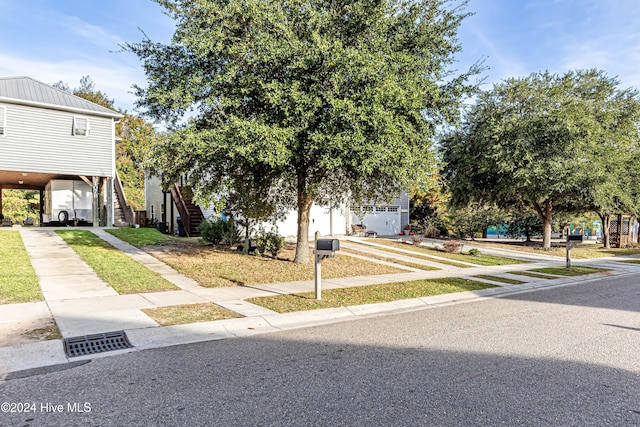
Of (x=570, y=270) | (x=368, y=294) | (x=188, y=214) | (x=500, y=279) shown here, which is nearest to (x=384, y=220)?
(x=570, y=270)

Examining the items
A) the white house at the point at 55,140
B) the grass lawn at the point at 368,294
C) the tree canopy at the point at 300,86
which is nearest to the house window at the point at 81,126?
the white house at the point at 55,140

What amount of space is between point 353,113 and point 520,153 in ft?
47.3

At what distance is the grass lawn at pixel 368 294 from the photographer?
782cm

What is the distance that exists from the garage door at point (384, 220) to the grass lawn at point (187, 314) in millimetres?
19689

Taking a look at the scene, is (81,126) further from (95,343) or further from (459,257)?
(459,257)

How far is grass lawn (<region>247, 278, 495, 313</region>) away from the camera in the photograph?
7816 mm

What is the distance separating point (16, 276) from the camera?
349 inches

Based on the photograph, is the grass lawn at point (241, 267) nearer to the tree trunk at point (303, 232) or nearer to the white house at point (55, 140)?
the tree trunk at point (303, 232)

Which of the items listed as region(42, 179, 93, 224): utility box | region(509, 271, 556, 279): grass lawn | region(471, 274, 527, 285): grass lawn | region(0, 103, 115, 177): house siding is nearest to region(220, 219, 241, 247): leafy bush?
region(0, 103, 115, 177): house siding

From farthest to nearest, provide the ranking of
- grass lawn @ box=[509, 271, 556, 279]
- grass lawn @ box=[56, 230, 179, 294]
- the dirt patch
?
grass lawn @ box=[509, 271, 556, 279] → grass lawn @ box=[56, 230, 179, 294] → the dirt patch

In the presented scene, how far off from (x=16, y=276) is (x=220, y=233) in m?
6.89

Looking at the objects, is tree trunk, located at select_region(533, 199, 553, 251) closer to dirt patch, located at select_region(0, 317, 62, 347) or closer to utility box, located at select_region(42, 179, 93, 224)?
dirt patch, located at select_region(0, 317, 62, 347)

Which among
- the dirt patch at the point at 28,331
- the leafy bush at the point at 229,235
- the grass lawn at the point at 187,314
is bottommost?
the grass lawn at the point at 187,314

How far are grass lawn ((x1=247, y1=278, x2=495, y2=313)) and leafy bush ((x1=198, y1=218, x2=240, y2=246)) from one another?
22.2 feet
